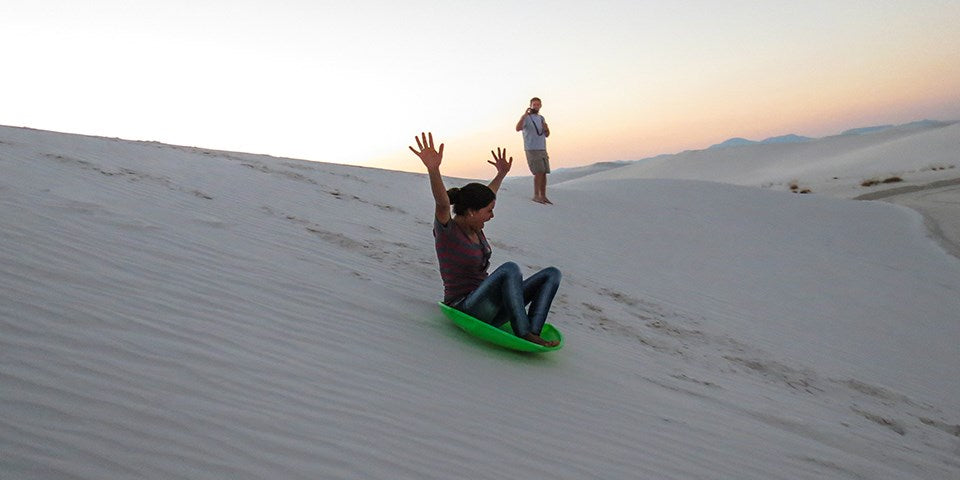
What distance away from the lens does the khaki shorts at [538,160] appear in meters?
11.8

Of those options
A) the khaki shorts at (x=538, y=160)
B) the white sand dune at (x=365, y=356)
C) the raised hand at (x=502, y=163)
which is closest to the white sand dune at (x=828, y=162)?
the khaki shorts at (x=538, y=160)

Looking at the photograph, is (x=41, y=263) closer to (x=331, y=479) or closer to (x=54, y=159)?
(x=331, y=479)

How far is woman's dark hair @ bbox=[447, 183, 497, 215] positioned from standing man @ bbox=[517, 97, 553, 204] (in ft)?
25.6

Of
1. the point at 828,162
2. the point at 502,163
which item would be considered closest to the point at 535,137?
the point at 502,163

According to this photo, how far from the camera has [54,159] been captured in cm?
675

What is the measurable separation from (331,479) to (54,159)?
626cm

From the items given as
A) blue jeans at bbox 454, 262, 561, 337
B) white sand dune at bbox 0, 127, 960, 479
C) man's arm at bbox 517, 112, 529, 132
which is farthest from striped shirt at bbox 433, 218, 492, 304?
man's arm at bbox 517, 112, 529, 132

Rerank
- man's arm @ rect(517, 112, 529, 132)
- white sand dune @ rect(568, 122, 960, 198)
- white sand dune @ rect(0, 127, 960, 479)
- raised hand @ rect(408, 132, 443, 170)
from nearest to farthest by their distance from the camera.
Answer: white sand dune @ rect(0, 127, 960, 479) < raised hand @ rect(408, 132, 443, 170) < man's arm @ rect(517, 112, 529, 132) < white sand dune @ rect(568, 122, 960, 198)

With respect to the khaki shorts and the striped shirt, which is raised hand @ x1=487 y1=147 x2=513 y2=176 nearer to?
the striped shirt

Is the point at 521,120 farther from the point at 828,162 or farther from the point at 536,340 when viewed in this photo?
the point at 828,162

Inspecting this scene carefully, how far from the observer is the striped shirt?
4051 mm

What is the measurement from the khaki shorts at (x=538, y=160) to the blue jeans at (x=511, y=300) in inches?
303

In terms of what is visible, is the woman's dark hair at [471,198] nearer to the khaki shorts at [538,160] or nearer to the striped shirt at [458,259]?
the striped shirt at [458,259]

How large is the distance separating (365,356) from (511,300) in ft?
3.27
